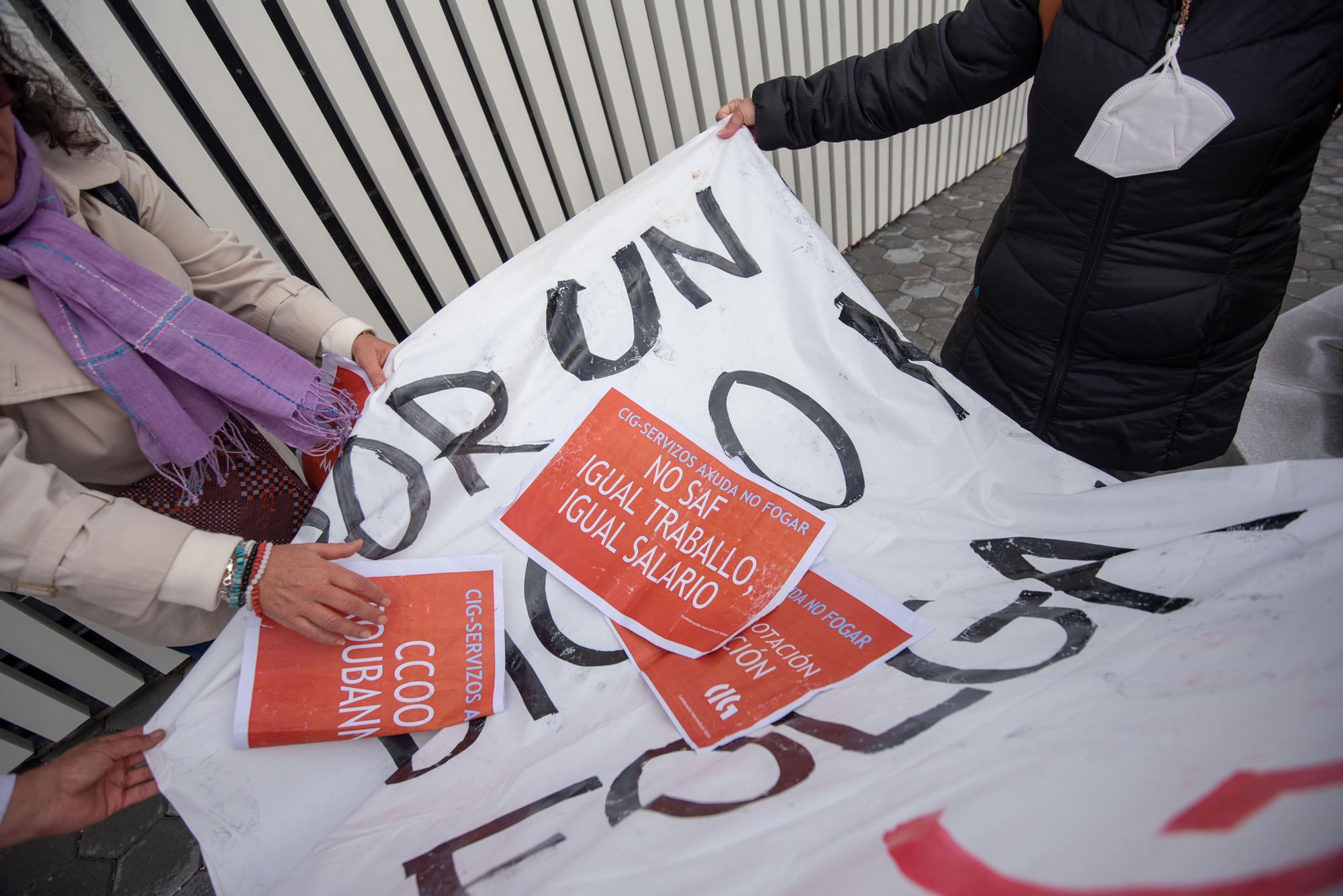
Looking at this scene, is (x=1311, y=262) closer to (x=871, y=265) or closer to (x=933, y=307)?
(x=933, y=307)

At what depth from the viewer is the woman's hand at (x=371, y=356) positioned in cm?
135

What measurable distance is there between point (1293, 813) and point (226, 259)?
68.7 inches

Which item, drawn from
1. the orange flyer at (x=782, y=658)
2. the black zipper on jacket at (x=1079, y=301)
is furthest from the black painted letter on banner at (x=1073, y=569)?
the black zipper on jacket at (x=1079, y=301)

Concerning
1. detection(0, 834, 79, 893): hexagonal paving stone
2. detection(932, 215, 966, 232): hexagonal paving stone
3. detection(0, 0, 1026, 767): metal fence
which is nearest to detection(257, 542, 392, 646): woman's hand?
detection(0, 0, 1026, 767): metal fence

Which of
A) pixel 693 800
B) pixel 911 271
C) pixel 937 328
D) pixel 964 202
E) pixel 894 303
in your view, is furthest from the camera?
pixel 964 202

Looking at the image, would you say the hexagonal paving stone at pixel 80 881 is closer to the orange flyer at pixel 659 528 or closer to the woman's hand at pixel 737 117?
the orange flyer at pixel 659 528

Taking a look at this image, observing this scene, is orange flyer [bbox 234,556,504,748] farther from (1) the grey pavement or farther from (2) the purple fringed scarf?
(1) the grey pavement

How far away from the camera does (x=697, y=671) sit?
110 cm

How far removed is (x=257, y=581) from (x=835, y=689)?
0.91 meters

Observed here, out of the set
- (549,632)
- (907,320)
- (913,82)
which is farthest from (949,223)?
(549,632)

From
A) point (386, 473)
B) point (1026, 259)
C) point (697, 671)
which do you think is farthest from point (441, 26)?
point (697, 671)

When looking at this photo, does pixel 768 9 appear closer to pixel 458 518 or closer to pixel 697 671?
pixel 458 518

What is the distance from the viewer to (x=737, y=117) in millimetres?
1618

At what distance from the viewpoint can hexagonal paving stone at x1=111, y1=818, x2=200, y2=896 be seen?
179cm
